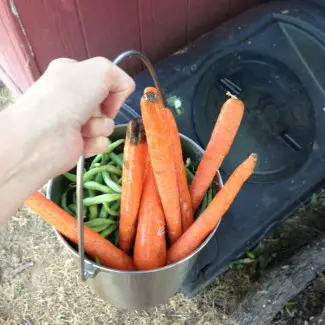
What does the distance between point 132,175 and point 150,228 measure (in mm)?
140

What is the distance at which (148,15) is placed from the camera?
1.51 meters

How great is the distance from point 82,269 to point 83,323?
57cm

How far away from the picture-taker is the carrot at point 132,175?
102cm

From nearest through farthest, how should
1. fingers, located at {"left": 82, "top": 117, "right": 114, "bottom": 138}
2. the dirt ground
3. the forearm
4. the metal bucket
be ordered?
the forearm
fingers, located at {"left": 82, "top": 117, "right": 114, "bottom": 138}
the metal bucket
the dirt ground

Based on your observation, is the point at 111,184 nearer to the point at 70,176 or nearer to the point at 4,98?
the point at 70,176

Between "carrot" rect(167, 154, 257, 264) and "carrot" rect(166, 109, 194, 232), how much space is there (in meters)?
0.05

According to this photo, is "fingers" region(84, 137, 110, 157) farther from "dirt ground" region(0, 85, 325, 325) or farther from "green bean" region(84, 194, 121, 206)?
"dirt ground" region(0, 85, 325, 325)

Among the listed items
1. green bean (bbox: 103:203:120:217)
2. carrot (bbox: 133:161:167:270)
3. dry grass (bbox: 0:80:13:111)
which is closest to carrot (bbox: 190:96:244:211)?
carrot (bbox: 133:161:167:270)

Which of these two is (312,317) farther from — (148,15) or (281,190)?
(148,15)

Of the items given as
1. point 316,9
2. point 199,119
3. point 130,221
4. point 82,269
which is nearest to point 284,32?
point 316,9

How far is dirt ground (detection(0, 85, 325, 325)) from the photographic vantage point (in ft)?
4.69

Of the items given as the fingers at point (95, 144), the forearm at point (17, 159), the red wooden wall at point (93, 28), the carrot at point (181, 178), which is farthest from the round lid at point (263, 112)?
the forearm at point (17, 159)

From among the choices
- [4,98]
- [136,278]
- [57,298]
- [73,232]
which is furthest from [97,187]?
[4,98]

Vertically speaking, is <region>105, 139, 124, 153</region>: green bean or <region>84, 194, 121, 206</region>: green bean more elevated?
<region>105, 139, 124, 153</region>: green bean
